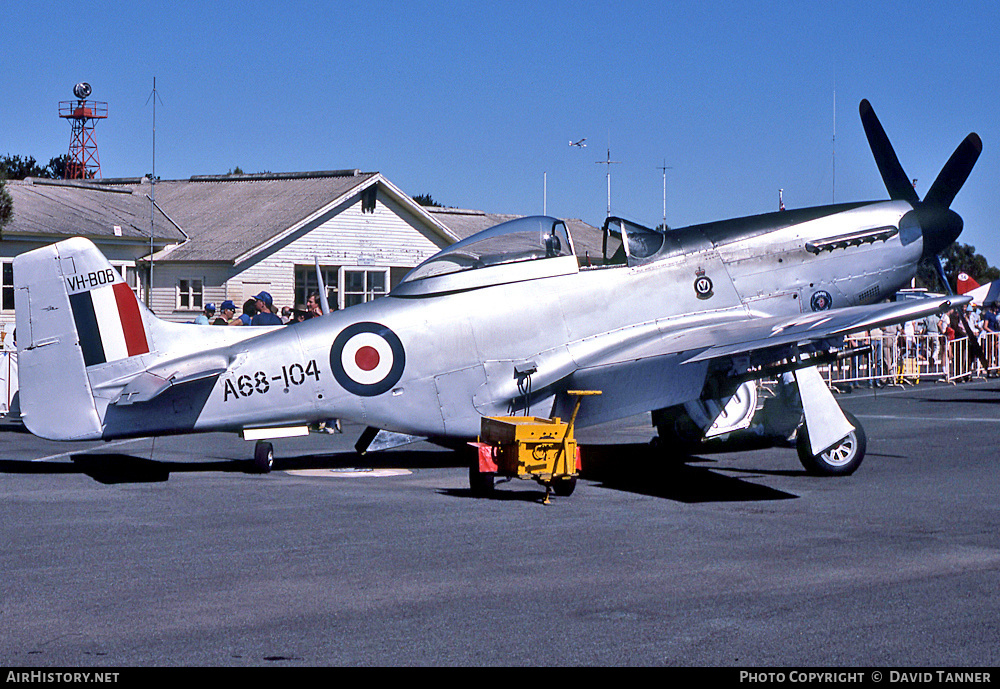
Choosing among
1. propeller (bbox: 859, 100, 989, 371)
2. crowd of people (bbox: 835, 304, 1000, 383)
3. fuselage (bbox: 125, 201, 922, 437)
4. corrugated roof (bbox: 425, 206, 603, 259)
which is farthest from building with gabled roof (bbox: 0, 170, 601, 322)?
fuselage (bbox: 125, 201, 922, 437)

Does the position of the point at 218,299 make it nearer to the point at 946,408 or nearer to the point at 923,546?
the point at 946,408

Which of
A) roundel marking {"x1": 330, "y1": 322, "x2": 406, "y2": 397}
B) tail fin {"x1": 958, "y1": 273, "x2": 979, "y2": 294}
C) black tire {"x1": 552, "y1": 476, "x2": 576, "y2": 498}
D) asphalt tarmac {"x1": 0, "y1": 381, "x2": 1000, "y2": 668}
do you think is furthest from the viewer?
tail fin {"x1": 958, "y1": 273, "x2": 979, "y2": 294}

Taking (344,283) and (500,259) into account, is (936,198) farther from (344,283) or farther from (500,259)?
(344,283)

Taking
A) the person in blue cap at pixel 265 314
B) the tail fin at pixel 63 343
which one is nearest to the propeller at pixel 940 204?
the person in blue cap at pixel 265 314

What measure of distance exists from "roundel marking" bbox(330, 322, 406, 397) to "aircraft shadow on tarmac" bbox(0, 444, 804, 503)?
51.5 inches

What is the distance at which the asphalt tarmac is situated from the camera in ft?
16.3

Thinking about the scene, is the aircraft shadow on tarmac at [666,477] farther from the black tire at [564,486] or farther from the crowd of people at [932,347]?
the crowd of people at [932,347]

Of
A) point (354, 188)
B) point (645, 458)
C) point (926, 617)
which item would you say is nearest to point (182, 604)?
point (926, 617)

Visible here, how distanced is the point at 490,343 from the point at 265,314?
5.30 meters

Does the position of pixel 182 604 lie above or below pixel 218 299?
below

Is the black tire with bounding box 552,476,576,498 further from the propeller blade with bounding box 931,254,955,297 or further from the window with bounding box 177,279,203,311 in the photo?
the window with bounding box 177,279,203,311

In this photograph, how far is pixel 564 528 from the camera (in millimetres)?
8047
